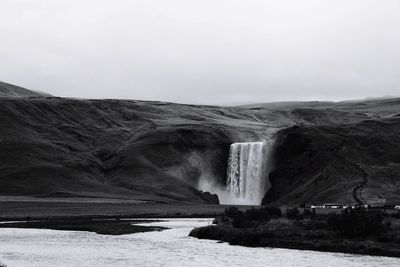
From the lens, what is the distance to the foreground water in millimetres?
58219

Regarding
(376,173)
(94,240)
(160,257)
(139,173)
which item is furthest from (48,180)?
(160,257)

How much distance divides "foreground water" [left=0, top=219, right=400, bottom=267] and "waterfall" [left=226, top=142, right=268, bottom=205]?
285 ft

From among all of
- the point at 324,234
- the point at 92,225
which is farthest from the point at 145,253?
the point at 92,225

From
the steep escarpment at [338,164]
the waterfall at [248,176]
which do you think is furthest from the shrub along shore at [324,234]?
the waterfall at [248,176]

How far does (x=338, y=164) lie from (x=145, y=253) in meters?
89.7

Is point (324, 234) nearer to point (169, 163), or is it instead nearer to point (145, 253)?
point (145, 253)

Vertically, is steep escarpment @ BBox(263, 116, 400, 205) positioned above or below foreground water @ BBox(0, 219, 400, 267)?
above

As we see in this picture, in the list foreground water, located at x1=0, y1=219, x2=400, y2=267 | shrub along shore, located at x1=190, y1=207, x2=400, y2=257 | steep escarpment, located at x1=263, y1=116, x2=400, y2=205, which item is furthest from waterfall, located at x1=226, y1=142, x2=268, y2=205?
foreground water, located at x1=0, y1=219, x2=400, y2=267

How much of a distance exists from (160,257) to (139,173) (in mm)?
117284

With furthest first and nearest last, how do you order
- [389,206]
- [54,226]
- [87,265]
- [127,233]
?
[389,206]
[54,226]
[127,233]
[87,265]

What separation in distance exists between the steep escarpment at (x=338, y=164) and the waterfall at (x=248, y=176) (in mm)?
3974

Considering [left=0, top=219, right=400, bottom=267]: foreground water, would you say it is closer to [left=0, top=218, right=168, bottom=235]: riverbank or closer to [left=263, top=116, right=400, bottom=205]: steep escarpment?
[left=0, top=218, right=168, bottom=235]: riverbank

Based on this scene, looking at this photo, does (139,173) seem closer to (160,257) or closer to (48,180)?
(48,180)

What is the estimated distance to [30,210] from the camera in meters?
123
